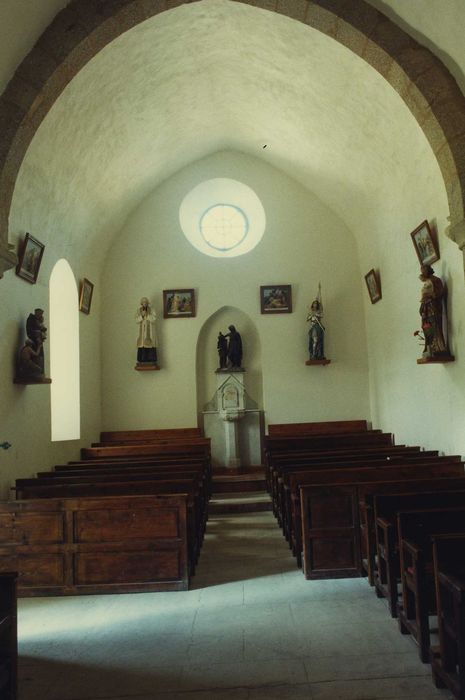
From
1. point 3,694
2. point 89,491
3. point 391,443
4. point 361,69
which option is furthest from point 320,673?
point 391,443

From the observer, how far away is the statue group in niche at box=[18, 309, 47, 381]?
337 inches

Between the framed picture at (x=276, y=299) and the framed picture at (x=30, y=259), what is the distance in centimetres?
558

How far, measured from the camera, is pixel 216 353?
14414mm

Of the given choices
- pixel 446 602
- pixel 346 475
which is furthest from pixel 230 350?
pixel 446 602

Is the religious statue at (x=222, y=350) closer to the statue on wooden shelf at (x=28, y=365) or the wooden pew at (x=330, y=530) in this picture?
the statue on wooden shelf at (x=28, y=365)

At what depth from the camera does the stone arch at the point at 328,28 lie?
23.0ft

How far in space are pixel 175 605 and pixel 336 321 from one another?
9.32 m

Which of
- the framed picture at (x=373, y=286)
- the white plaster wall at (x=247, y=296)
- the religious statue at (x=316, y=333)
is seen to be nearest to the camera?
the framed picture at (x=373, y=286)

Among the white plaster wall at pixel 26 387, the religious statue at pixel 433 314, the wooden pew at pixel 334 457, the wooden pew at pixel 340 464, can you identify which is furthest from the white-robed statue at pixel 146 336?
the religious statue at pixel 433 314

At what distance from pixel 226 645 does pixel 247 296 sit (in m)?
10.1

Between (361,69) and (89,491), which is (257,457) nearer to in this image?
(89,491)

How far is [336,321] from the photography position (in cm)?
1407

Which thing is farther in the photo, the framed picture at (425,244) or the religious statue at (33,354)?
the framed picture at (425,244)

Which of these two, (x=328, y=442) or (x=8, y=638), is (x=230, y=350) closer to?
(x=328, y=442)
